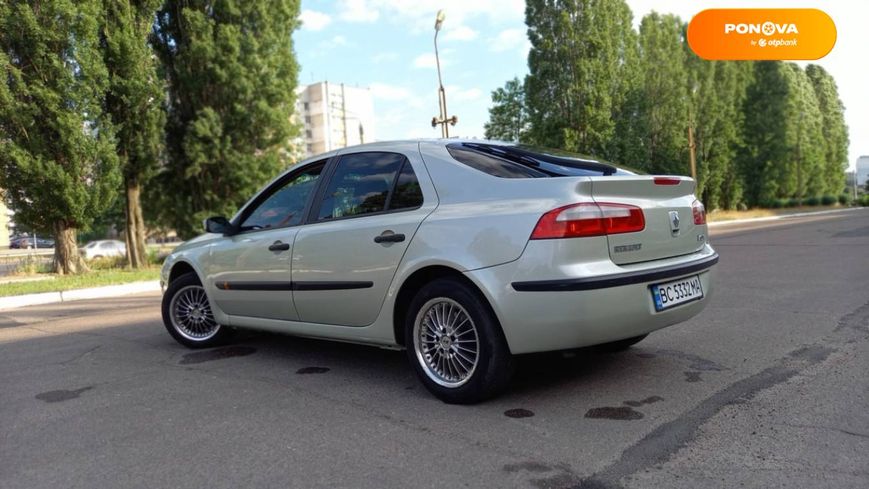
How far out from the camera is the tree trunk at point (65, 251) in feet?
51.2

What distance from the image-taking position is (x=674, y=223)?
3.68 meters

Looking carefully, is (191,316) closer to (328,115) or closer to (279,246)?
(279,246)

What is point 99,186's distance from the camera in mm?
15234

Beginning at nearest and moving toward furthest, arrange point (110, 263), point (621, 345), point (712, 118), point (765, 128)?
point (621, 345)
point (110, 263)
point (712, 118)
point (765, 128)

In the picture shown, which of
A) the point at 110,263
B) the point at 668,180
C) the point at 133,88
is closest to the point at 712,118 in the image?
the point at 133,88

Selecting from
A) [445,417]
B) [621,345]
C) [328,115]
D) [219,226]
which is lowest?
[445,417]

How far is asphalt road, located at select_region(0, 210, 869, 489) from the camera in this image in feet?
8.54

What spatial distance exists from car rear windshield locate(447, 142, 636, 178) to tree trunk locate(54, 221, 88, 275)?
15.0 metres

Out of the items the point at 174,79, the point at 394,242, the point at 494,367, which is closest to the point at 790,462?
the point at 494,367

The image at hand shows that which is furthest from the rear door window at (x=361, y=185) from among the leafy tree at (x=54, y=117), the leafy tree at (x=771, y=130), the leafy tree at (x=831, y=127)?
the leafy tree at (x=831, y=127)

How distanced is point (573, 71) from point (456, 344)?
27.7m

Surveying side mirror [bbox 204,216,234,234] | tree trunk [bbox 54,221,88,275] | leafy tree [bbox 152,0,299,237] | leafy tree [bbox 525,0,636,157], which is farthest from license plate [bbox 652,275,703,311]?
leafy tree [bbox 525,0,636,157]

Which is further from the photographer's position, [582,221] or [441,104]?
[441,104]

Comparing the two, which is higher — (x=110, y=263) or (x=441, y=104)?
(x=441, y=104)
